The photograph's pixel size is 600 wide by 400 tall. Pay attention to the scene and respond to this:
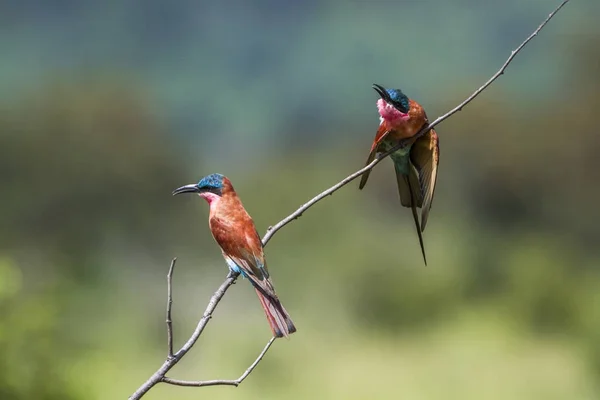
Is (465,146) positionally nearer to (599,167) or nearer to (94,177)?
(599,167)

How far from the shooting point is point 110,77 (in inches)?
290

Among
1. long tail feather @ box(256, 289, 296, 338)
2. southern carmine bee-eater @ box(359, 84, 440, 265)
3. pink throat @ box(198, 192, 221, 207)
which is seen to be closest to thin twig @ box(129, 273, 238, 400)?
long tail feather @ box(256, 289, 296, 338)

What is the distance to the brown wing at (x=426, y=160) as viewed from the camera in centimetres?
103

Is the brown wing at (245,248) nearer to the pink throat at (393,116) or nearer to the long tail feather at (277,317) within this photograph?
the long tail feather at (277,317)

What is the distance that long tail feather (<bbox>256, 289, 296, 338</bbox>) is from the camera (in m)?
0.85

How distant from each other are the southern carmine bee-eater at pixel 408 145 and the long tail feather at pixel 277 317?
0.20 metres

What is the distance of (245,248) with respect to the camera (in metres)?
0.98

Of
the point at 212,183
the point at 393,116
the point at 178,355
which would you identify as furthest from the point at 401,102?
the point at 178,355

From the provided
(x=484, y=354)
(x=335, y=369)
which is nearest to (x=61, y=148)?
(x=335, y=369)

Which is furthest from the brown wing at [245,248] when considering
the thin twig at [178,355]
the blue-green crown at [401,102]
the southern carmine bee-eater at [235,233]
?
the blue-green crown at [401,102]

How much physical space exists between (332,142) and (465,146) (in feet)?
3.72

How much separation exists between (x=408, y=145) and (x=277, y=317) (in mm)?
324

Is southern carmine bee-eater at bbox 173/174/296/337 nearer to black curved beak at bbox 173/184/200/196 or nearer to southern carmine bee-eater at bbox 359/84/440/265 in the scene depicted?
black curved beak at bbox 173/184/200/196

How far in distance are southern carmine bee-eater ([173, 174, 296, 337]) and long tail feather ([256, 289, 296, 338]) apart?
22 mm
